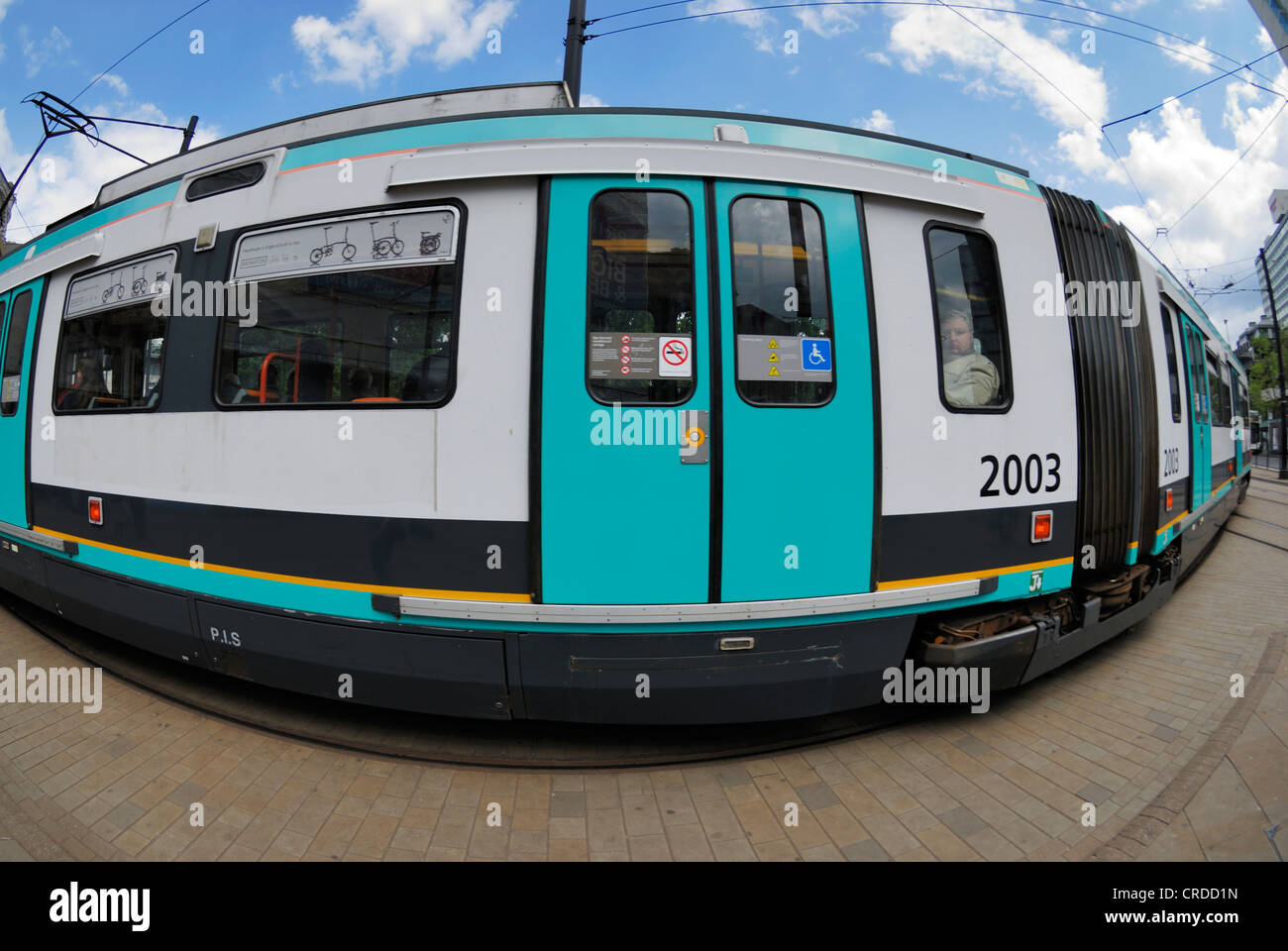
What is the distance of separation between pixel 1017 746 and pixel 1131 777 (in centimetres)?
49

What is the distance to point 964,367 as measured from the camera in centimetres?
306

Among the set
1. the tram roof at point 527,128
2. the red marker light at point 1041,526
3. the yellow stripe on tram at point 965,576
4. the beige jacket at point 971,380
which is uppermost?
the tram roof at point 527,128

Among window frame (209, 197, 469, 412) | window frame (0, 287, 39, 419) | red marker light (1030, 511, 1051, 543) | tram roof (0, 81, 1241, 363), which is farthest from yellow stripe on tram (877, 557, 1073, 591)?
window frame (0, 287, 39, 419)

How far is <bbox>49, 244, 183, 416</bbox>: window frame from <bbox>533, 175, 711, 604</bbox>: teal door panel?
2.56 meters

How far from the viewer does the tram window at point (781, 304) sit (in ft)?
8.76

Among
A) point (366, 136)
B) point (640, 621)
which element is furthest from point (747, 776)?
point (366, 136)

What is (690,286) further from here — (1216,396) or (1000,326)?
(1216,396)

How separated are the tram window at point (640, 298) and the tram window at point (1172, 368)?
5.17 metres

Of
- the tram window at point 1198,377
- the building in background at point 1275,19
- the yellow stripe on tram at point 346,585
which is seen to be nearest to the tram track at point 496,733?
the yellow stripe on tram at point 346,585

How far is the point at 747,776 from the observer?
2750 millimetres

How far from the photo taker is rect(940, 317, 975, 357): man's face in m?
3.03

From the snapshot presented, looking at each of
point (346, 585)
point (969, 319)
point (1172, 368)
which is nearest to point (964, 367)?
point (969, 319)

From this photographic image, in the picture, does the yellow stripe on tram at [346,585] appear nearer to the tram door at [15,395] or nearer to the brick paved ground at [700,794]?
the brick paved ground at [700,794]

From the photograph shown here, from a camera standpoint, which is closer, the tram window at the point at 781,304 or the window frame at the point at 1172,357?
the tram window at the point at 781,304
